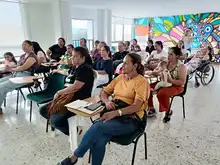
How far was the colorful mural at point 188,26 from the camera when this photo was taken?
8305 millimetres

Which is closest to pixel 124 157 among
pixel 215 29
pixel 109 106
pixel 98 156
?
pixel 98 156

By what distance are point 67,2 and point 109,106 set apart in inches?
194

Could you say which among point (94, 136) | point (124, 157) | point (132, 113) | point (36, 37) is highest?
point (36, 37)

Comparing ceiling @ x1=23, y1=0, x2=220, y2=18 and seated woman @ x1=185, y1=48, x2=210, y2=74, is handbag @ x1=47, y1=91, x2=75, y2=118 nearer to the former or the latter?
seated woman @ x1=185, y1=48, x2=210, y2=74

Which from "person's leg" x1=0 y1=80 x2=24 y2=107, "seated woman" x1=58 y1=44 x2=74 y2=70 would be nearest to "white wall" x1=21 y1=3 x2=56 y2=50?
"seated woman" x1=58 y1=44 x2=74 y2=70

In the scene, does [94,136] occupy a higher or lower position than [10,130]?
higher

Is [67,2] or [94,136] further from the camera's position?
[67,2]

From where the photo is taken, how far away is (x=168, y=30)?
9531 mm

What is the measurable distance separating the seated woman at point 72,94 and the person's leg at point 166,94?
3.58 ft

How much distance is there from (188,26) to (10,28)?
25.3 ft

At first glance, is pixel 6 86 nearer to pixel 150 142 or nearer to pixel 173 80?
pixel 150 142

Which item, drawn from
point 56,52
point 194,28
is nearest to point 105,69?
point 56,52

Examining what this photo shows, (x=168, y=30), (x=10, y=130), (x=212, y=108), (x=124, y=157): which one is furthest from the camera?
(x=168, y=30)

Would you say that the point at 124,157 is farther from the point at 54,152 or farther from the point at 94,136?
the point at 54,152
